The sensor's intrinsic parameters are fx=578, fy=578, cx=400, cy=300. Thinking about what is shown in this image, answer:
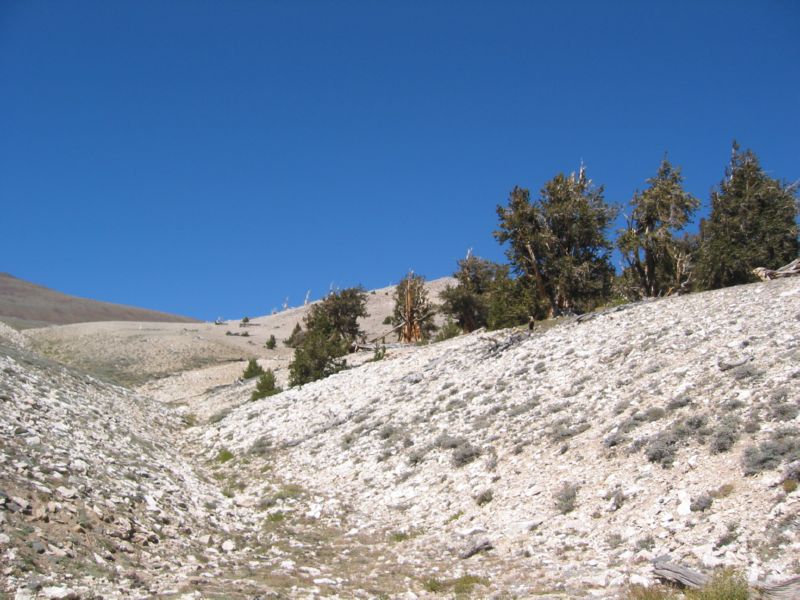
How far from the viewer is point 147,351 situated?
5503 cm

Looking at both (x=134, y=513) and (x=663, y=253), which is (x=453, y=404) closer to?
(x=134, y=513)

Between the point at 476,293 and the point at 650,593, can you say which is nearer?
the point at 650,593

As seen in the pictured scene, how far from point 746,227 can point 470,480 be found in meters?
29.1

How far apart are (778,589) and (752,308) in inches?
528

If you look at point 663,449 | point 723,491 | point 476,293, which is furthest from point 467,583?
point 476,293

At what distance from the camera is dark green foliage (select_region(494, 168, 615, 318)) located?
33.3 meters

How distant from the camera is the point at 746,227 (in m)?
33.9

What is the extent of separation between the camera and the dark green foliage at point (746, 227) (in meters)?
32.7

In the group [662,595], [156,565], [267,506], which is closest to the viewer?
[662,595]

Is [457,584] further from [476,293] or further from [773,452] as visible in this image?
[476,293]

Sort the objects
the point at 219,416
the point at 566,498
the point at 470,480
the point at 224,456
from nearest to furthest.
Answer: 1. the point at 566,498
2. the point at 470,480
3. the point at 224,456
4. the point at 219,416

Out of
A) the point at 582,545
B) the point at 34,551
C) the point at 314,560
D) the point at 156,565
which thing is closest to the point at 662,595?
the point at 582,545

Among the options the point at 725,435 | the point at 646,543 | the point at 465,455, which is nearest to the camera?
Answer: the point at 646,543

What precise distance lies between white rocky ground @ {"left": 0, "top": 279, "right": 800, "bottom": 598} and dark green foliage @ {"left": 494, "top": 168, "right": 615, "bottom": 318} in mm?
11042
